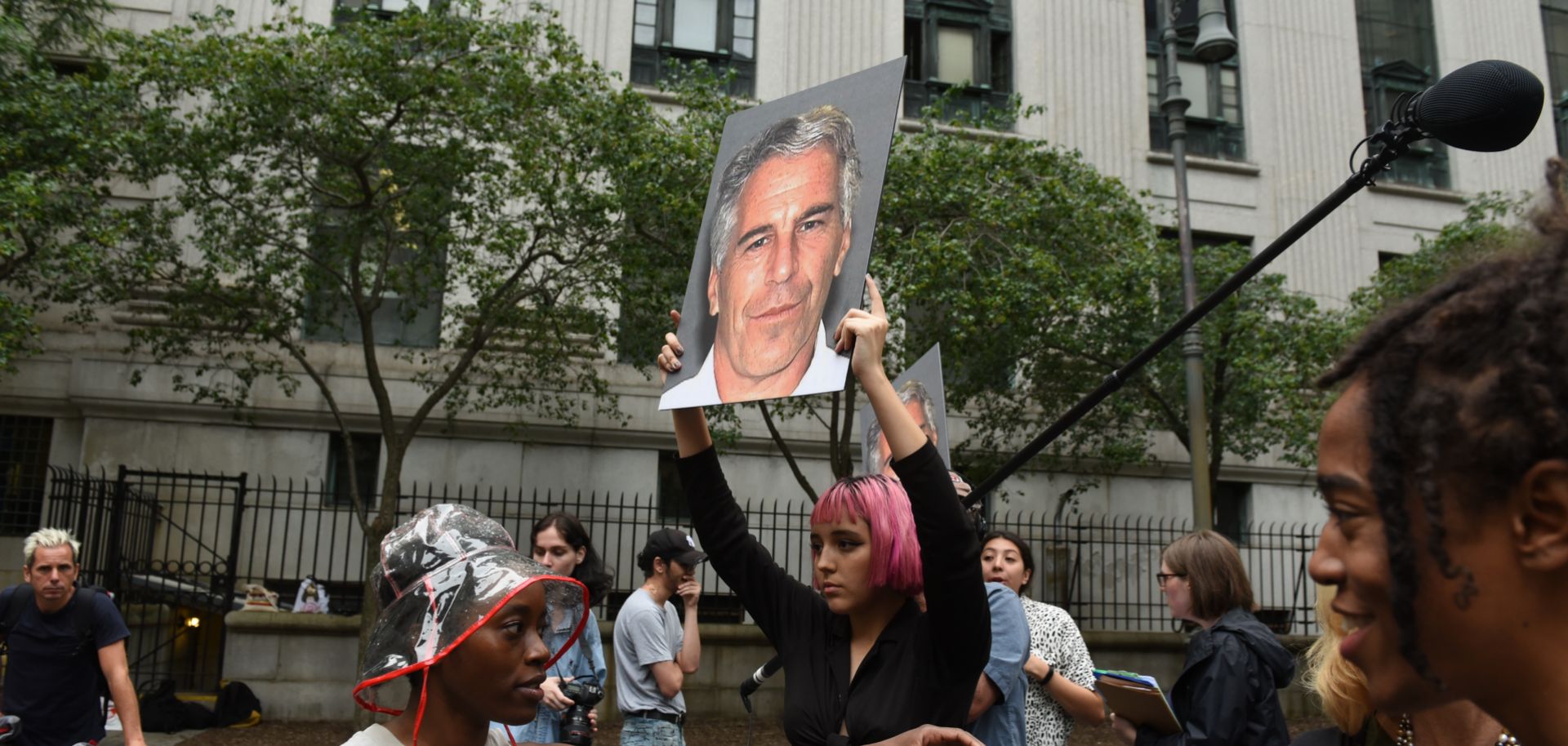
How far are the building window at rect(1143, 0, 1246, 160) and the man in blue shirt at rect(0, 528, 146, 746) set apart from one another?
2220cm

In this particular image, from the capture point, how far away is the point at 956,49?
78.1 feet

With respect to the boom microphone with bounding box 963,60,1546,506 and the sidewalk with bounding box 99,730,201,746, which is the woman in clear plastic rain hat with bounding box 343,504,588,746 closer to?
the boom microphone with bounding box 963,60,1546,506

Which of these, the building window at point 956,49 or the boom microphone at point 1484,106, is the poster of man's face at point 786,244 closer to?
the boom microphone at point 1484,106

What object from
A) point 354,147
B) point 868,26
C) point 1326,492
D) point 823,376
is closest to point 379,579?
point 823,376

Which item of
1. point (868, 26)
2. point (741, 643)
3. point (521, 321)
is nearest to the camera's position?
point (741, 643)

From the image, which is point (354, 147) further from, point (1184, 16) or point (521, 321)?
point (1184, 16)

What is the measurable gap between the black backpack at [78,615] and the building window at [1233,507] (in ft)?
67.8

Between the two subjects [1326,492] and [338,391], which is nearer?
[1326,492]

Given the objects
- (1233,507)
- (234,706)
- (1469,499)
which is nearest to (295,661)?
(234,706)

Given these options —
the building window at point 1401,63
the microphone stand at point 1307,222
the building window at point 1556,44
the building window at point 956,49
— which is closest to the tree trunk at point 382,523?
the microphone stand at point 1307,222

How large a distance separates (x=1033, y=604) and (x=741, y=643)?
951cm

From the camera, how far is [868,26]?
74.9 feet

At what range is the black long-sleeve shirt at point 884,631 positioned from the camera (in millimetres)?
2936

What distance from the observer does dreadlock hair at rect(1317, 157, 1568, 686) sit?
1.24 metres
